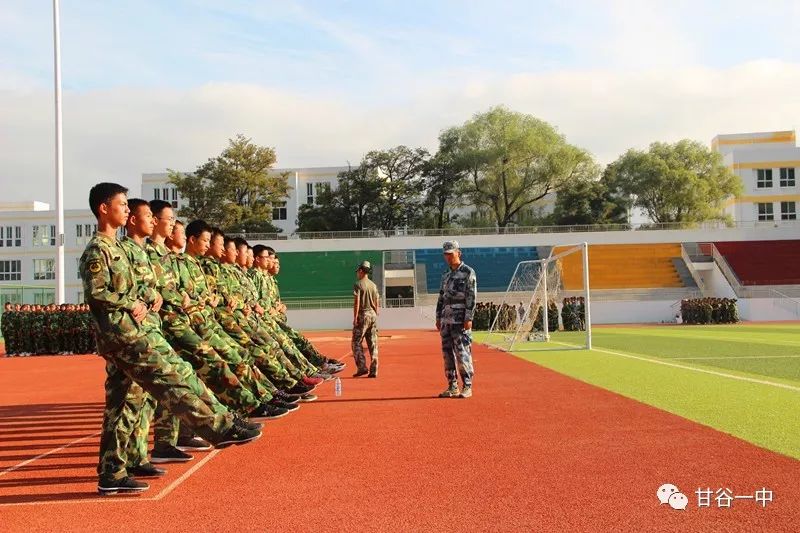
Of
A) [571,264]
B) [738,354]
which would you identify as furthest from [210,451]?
[571,264]

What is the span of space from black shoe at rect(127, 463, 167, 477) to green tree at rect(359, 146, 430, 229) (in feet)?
168

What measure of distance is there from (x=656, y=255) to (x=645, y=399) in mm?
39024

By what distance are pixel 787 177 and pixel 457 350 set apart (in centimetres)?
5800

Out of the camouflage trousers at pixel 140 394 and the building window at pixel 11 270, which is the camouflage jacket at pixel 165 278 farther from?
the building window at pixel 11 270

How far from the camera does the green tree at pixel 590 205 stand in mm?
55469

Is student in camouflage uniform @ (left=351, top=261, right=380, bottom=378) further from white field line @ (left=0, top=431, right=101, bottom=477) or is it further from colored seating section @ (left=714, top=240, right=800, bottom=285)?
colored seating section @ (left=714, top=240, right=800, bottom=285)

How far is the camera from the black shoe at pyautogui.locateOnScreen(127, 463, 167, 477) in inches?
189

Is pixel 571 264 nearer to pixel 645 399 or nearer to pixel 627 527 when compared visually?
pixel 645 399

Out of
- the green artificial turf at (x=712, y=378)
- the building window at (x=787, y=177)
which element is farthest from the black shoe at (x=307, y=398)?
the building window at (x=787, y=177)

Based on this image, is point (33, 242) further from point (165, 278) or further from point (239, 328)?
point (165, 278)

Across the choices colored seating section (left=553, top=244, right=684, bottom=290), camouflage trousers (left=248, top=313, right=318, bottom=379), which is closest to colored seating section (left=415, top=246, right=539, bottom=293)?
colored seating section (left=553, top=244, right=684, bottom=290)

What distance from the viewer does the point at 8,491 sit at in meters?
4.70

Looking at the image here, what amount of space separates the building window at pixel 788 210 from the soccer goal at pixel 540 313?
118 ft

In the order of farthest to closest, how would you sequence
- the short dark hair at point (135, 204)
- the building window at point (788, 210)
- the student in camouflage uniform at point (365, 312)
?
the building window at point (788, 210), the student in camouflage uniform at point (365, 312), the short dark hair at point (135, 204)
